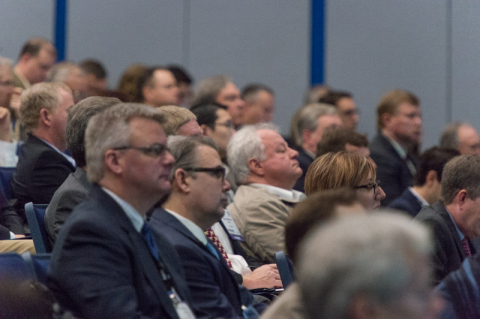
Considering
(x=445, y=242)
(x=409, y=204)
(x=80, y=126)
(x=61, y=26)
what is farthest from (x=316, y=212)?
(x=61, y=26)

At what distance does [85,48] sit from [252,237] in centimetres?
433

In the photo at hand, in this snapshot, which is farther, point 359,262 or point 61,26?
point 61,26

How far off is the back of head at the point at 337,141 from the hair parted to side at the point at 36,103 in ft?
5.41

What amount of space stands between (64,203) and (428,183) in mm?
Result: 2487

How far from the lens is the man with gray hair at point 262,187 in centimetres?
341

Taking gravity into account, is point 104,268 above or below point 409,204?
above

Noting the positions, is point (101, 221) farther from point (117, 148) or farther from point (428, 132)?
point (428, 132)

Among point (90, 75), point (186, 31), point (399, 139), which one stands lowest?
point (399, 139)

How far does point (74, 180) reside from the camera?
2.60 m

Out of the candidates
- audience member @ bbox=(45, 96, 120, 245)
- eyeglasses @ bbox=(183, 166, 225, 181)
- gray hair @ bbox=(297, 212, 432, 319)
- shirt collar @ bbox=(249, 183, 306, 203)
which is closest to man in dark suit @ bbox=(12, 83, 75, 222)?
audience member @ bbox=(45, 96, 120, 245)

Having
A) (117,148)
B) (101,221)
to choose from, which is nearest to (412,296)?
(101,221)

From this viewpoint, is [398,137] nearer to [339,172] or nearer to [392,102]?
[392,102]

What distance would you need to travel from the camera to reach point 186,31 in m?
7.46

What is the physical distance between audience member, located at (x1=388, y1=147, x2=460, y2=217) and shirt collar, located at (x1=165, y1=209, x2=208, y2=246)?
2068 mm
